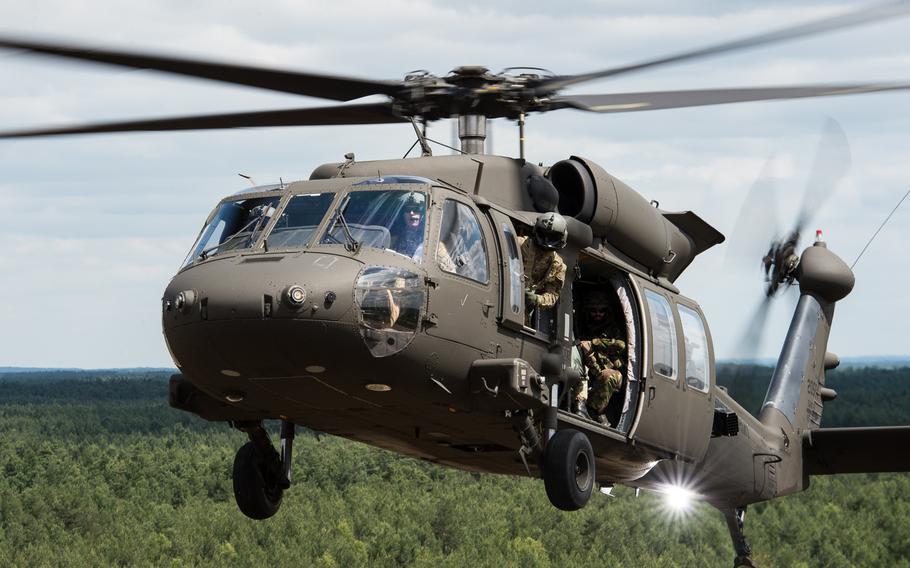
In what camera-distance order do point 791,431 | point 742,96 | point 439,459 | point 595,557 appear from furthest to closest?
point 595,557 < point 791,431 < point 439,459 < point 742,96

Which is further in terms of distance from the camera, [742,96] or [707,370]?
[707,370]

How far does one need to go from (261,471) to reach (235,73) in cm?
371

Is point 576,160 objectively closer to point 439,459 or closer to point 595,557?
point 439,459

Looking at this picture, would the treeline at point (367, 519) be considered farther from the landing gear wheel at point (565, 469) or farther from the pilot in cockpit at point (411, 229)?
the pilot in cockpit at point (411, 229)

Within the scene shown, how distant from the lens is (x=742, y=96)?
37.1ft

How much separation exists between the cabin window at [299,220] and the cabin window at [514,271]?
1.48 m

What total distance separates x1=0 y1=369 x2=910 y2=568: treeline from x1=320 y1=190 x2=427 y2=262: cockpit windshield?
4014 centimetres

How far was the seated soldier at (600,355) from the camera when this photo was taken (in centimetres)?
1280

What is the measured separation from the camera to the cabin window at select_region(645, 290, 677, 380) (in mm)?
12961

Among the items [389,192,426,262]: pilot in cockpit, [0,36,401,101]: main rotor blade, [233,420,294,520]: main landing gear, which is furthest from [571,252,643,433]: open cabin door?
[233,420,294,520]: main landing gear

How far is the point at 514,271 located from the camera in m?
11.4

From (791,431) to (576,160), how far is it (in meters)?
5.36

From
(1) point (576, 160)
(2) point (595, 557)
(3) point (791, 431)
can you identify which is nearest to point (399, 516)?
(2) point (595, 557)

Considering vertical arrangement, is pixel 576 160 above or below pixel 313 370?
above
